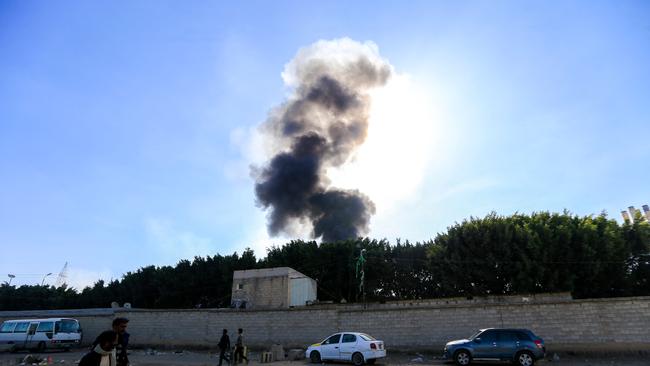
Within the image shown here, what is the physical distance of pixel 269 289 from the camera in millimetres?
26469

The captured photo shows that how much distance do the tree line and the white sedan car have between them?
63.4 feet

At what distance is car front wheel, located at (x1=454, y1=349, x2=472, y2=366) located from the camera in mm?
14285

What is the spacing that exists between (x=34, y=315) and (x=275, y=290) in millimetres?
Result: 20825

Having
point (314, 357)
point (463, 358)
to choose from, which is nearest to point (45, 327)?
point (314, 357)

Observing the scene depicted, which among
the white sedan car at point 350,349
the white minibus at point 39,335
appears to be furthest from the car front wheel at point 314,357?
the white minibus at point 39,335

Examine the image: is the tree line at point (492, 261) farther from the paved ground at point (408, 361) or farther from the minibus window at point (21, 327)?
the minibus window at point (21, 327)

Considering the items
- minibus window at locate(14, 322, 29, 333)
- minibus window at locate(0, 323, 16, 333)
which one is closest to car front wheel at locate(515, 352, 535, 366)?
minibus window at locate(14, 322, 29, 333)

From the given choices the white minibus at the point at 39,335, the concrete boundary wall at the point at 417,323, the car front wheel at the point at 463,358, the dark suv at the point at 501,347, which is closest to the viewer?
the dark suv at the point at 501,347

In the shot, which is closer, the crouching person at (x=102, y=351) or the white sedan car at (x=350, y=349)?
the crouching person at (x=102, y=351)

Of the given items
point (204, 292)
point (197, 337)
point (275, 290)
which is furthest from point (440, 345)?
point (204, 292)

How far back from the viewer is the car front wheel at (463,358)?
14285 mm

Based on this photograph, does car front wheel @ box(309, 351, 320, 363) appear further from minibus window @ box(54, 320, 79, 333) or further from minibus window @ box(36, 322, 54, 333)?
minibus window @ box(36, 322, 54, 333)

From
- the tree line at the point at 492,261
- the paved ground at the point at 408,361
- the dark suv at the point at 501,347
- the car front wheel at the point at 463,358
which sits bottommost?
the paved ground at the point at 408,361

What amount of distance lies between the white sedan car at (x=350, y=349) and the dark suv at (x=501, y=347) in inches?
113
